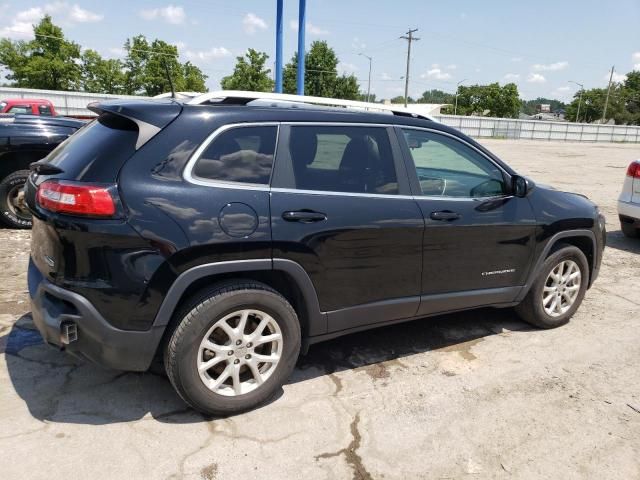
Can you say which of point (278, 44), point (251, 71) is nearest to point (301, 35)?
point (278, 44)

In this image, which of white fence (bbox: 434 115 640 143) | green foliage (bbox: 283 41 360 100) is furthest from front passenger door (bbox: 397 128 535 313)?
green foliage (bbox: 283 41 360 100)

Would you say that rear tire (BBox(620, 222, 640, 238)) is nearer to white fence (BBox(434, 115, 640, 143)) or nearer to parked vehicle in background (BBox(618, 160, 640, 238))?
parked vehicle in background (BBox(618, 160, 640, 238))

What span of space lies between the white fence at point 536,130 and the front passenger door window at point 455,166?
140 feet

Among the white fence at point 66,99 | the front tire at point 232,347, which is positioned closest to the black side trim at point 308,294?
the front tire at point 232,347

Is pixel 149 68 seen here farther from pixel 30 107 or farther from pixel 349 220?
pixel 349 220

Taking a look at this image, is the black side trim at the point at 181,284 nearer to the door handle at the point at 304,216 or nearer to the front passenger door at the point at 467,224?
the door handle at the point at 304,216

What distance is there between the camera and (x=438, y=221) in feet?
11.6

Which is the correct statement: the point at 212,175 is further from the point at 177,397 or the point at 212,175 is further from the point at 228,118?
the point at 177,397

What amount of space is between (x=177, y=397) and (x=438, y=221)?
200cm

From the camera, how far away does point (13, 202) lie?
6656mm

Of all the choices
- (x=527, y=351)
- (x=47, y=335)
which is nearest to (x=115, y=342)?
(x=47, y=335)

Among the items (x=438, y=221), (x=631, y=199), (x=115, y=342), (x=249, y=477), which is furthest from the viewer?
(x=631, y=199)

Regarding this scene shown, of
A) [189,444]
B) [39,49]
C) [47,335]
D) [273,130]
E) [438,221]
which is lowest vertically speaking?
[189,444]

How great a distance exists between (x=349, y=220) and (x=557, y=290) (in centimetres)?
223
